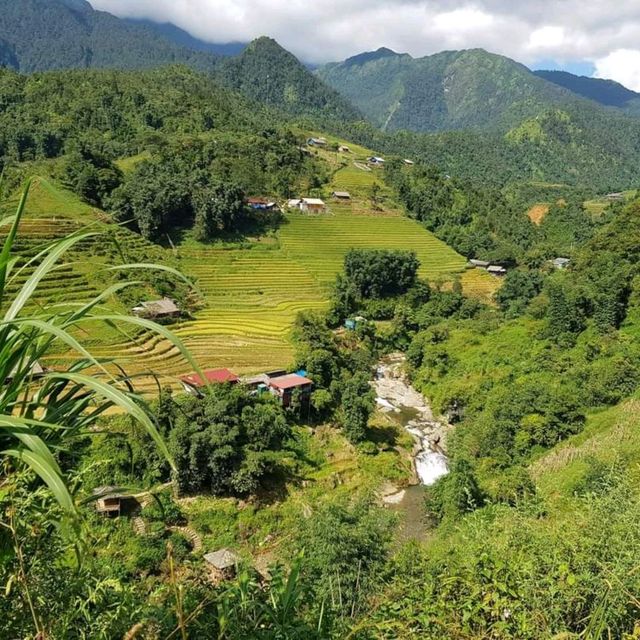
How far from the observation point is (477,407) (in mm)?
22375

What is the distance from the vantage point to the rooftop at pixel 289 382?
2036 centimetres

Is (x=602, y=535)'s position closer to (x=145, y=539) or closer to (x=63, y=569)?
(x=63, y=569)

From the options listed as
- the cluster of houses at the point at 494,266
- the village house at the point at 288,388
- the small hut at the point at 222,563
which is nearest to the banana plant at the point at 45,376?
the small hut at the point at 222,563

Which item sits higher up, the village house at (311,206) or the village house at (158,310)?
the village house at (311,206)

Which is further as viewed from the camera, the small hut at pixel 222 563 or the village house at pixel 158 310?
the village house at pixel 158 310

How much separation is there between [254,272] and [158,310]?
1166 cm

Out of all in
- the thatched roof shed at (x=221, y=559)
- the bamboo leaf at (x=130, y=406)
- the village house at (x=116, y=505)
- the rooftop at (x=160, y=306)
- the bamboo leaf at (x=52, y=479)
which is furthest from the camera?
the rooftop at (x=160, y=306)

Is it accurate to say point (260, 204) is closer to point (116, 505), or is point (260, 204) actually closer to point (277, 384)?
point (277, 384)

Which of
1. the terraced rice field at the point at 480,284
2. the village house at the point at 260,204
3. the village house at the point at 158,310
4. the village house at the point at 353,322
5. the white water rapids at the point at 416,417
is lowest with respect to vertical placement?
the white water rapids at the point at 416,417

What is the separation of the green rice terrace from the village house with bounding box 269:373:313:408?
271 centimetres

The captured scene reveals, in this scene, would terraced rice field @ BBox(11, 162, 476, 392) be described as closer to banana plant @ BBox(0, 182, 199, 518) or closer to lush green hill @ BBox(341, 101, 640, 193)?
banana plant @ BBox(0, 182, 199, 518)

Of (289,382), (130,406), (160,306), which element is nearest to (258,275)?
(160,306)

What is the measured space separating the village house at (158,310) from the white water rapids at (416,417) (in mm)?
11853

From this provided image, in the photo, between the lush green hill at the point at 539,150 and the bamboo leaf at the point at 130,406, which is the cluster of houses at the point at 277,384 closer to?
the bamboo leaf at the point at 130,406
